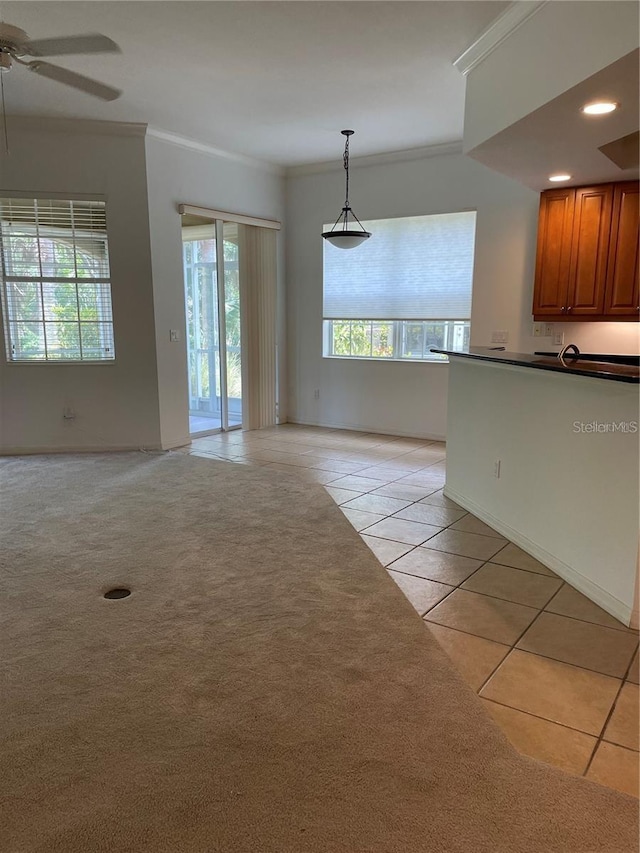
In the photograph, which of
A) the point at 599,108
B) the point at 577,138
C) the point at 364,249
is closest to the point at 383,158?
the point at 364,249

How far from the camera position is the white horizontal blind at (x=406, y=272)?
5723mm

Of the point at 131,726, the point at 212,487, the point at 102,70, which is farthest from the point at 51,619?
the point at 102,70

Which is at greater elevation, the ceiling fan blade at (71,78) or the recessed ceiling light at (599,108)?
the ceiling fan blade at (71,78)

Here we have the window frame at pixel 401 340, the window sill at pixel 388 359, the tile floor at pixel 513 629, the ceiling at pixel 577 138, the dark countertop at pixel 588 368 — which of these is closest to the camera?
the tile floor at pixel 513 629

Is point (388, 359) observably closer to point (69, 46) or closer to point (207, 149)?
point (207, 149)

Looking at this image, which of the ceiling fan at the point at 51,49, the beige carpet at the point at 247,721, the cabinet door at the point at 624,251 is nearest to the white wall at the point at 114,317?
the ceiling fan at the point at 51,49

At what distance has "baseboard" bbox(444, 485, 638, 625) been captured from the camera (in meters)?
2.51

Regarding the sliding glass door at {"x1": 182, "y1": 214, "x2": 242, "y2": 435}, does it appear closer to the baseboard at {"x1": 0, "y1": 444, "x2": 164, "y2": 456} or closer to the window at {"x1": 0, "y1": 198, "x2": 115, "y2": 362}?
the baseboard at {"x1": 0, "y1": 444, "x2": 164, "y2": 456}

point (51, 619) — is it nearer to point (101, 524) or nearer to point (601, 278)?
point (101, 524)

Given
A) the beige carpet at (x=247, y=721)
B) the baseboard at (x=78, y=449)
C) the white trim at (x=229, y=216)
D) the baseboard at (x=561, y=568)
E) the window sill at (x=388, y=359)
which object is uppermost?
the white trim at (x=229, y=216)

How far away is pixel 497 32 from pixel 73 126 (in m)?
3.69

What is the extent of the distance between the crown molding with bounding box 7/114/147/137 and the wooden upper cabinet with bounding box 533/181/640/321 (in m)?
3.66

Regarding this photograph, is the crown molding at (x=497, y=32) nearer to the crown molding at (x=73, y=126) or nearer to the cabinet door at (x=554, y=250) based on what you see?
the cabinet door at (x=554, y=250)

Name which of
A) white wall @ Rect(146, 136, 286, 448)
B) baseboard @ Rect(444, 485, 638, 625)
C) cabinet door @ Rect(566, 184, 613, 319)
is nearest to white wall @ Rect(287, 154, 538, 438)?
cabinet door @ Rect(566, 184, 613, 319)
